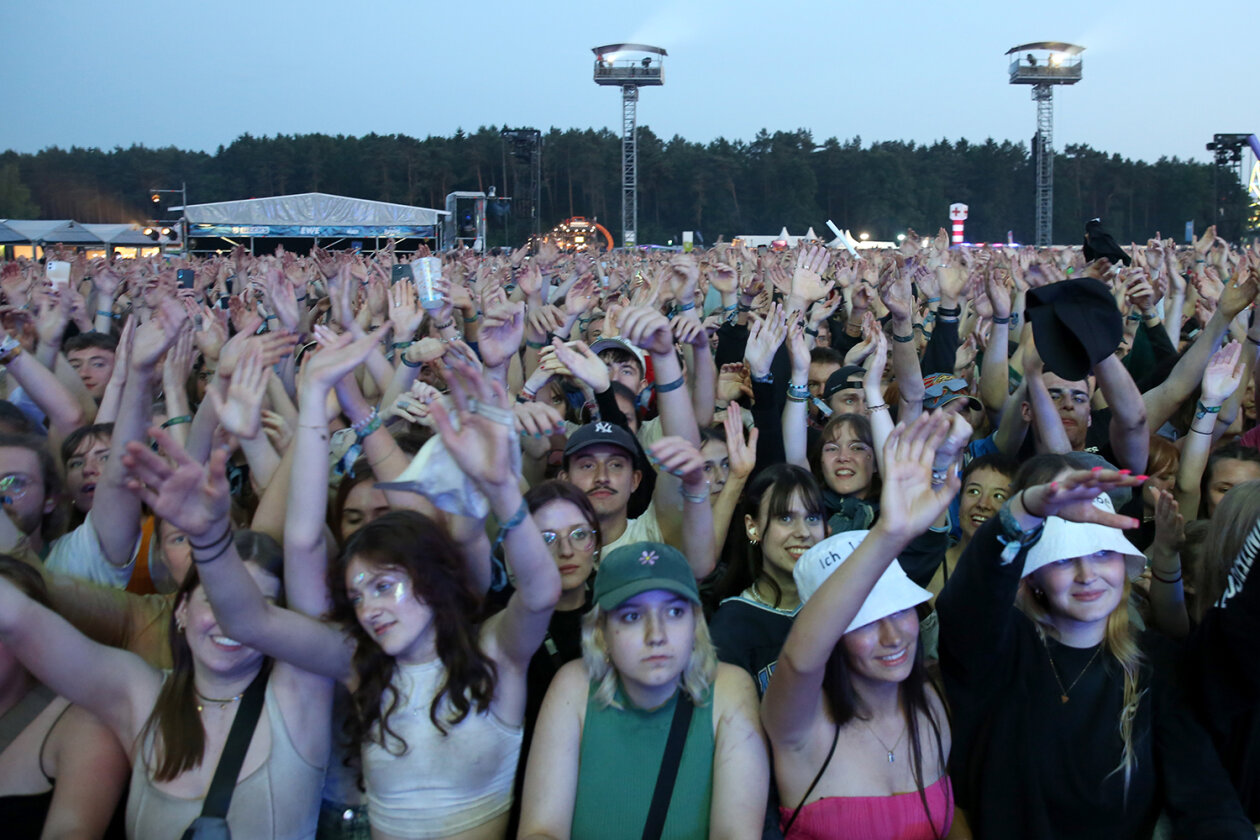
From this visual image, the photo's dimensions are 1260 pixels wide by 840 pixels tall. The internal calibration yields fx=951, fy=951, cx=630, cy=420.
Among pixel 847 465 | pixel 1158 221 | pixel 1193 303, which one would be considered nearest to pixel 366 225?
pixel 1193 303

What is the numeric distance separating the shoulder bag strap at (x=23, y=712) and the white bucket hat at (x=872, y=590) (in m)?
1.97

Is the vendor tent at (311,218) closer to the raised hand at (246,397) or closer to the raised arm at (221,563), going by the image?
the raised hand at (246,397)

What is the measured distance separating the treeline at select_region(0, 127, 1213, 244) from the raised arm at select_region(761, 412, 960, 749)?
6723 cm

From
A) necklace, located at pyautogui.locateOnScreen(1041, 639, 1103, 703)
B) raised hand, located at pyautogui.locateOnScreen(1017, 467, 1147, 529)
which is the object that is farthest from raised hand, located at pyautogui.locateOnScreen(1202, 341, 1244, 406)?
raised hand, located at pyautogui.locateOnScreen(1017, 467, 1147, 529)

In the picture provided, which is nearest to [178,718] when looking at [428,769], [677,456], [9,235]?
[428,769]

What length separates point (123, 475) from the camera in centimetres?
298

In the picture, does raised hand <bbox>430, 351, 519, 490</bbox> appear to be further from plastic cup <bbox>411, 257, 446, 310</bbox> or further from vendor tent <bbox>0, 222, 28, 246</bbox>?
vendor tent <bbox>0, 222, 28, 246</bbox>

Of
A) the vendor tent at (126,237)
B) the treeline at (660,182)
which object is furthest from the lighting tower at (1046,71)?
the vendor tent at (126,237)

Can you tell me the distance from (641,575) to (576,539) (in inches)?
27.4

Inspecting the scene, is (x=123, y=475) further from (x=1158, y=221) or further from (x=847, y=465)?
(x=1158, y=221)

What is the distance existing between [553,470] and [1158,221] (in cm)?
8187

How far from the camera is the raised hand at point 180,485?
201cm

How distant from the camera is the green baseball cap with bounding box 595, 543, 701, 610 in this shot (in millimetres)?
2301

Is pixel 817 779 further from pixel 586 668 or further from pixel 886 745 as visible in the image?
pixel 586 668
